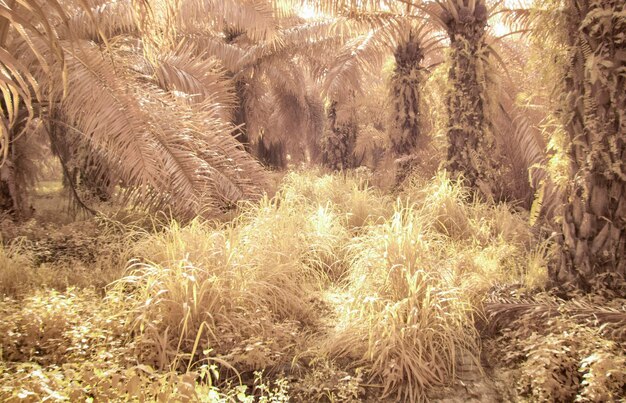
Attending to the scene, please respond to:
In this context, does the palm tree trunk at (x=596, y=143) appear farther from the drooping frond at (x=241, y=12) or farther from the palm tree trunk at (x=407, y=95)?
the palm tree trunk at (x=407, y=95)

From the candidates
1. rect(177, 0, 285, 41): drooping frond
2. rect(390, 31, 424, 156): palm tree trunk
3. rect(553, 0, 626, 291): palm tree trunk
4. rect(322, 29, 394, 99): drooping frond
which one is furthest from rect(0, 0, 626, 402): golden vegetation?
rect(322, 29, 394, 99): drooping frond

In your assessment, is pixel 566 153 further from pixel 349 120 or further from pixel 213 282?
pixel 349 120

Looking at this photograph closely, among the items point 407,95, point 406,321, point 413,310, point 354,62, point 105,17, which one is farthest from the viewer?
point 354,62

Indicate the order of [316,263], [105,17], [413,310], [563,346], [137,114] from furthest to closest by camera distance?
[105,17]
[137,114]
[316,263]
[413,310]
[563,346]

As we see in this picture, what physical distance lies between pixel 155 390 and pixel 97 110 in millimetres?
3623

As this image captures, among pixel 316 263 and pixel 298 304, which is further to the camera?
pixel 316 263

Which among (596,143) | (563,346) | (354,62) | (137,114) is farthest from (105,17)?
(563,346)

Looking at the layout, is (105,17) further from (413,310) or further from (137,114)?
(413,310)

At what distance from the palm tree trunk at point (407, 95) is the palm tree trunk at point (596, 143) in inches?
211

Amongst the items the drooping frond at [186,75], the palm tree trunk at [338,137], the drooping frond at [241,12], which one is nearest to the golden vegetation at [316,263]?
the drooping frond at [241,12]

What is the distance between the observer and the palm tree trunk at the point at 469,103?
667 cm

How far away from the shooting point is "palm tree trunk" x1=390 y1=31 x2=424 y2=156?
29.0 feet

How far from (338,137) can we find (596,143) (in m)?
12.1

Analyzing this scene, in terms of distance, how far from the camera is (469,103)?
22.0 ft
